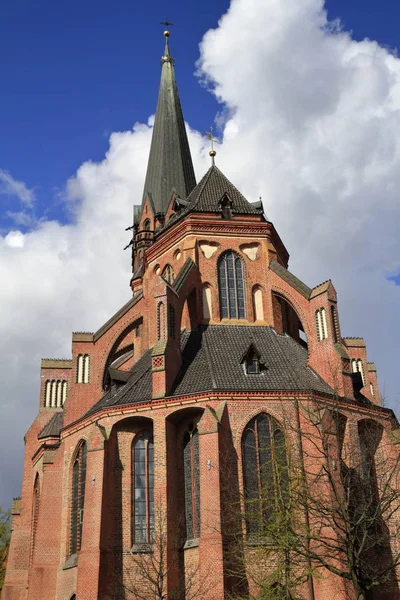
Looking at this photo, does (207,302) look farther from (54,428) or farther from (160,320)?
(54,428)

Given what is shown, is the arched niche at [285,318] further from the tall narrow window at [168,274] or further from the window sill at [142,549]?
the window sill at [142,549]

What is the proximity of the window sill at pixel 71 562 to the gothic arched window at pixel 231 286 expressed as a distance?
40.0ft

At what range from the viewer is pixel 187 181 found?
1874 inches

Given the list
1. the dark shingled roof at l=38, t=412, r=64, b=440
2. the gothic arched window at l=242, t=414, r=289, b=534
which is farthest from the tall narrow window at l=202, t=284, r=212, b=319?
the dark shingled roof at l=38, t=412, r=64, b=440

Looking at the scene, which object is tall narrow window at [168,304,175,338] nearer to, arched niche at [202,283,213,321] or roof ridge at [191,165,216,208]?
arched niche at [202,283,213,321]

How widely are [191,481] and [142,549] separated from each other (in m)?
3.04

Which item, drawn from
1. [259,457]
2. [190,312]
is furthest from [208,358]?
[259,457]

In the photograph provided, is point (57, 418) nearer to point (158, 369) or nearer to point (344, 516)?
point (158, 369)

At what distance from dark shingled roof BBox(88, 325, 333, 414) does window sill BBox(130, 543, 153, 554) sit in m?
5.39

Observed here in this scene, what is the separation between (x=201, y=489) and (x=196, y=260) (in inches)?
481

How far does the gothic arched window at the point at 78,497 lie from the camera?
29.2m

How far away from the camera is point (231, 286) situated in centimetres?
3425

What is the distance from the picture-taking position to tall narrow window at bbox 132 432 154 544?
27156 mm

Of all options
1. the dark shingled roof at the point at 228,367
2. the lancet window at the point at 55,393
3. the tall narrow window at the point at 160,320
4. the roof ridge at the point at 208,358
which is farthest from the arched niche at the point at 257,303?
the lancet window at the point at 55,393
